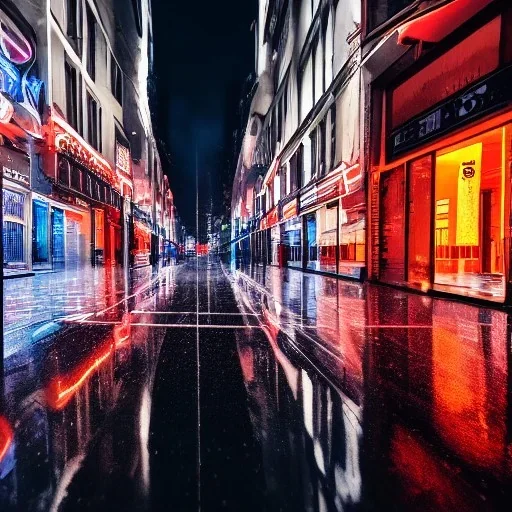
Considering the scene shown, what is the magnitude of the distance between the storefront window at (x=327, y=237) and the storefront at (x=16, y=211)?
40.3 ft

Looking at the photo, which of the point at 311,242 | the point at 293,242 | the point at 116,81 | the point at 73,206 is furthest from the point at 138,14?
the point at 311,242

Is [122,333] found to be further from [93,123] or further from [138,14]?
[138,14]

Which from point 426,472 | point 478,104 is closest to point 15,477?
point 426,472

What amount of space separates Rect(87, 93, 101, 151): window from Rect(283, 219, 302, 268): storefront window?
12.4 meters

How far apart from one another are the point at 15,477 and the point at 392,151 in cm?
1118

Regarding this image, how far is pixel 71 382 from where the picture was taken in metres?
2.96

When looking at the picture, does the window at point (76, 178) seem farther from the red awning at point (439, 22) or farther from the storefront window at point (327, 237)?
the red awning at point (439, 22)

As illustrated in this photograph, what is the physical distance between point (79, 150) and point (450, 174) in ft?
55.3

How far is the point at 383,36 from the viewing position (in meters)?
10.4

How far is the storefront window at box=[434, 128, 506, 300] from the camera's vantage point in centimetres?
1037

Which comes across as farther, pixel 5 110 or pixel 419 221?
pixel 5 110

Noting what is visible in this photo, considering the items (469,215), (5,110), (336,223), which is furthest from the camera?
(336,223)

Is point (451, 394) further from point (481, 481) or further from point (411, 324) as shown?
point (411, 324)

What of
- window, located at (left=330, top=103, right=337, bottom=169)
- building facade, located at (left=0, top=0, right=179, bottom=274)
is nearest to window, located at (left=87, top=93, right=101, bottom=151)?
building facade, located at (left=0, top=0, right=179, bottom=274)
